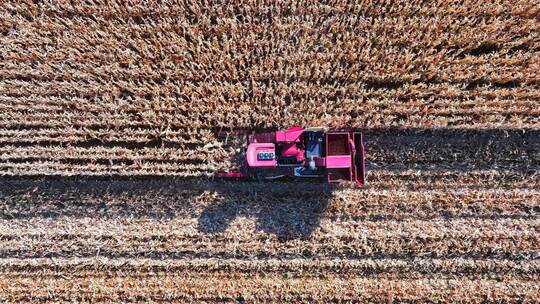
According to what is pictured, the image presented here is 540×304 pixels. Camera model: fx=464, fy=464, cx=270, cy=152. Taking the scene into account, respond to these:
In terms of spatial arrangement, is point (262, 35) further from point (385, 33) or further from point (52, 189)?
point (52, 189)

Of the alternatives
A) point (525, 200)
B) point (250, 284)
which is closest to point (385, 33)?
point (525, 200)

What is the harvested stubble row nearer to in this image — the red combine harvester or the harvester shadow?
the harvester shadow

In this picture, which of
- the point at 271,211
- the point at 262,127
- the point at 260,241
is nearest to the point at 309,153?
the point at 262,127

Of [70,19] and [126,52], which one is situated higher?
[70,19]

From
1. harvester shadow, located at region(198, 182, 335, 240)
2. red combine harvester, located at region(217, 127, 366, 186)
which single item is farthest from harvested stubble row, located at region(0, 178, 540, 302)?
red combine harvester, located at region(217, 127, 366, 186)

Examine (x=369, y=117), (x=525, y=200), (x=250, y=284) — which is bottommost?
(x=250, y=284)

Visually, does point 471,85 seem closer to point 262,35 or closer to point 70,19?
point 262,35
